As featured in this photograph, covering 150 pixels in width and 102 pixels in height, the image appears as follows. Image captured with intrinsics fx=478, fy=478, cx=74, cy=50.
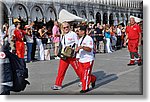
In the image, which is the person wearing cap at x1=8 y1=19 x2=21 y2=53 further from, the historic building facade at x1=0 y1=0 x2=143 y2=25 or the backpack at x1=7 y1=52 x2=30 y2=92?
the backpack at x1=7 y1=52 x2=30 y2=92

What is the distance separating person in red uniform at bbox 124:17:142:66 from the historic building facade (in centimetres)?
12

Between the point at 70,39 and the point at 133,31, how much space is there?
99 centimetres

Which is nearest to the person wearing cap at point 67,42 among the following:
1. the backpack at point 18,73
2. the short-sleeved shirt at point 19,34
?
the backpack at point 18,73

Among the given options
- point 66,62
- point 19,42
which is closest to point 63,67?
point 66,62

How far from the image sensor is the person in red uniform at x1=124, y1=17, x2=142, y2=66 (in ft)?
21.1

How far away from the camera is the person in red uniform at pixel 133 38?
6.43 metres

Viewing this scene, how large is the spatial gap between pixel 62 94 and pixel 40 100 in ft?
0.96

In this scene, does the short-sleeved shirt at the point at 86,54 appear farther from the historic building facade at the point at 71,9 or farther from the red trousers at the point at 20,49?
the red trousers at the point at 20,49

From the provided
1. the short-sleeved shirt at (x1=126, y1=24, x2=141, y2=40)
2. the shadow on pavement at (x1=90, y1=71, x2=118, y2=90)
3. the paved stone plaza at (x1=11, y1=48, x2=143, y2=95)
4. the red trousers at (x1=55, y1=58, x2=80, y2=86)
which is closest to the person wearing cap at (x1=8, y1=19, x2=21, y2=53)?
the paved stone plaza at (x1=11, y1=48, x2=143, y2=95)

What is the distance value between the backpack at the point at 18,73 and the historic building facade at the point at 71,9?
1.78 ft

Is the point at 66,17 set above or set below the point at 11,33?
above

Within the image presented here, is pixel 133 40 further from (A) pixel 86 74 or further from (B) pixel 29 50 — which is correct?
(B) pixel 29 50

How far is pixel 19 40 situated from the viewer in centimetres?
662

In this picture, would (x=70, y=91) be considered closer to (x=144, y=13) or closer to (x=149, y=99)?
(x=149, y=99)
